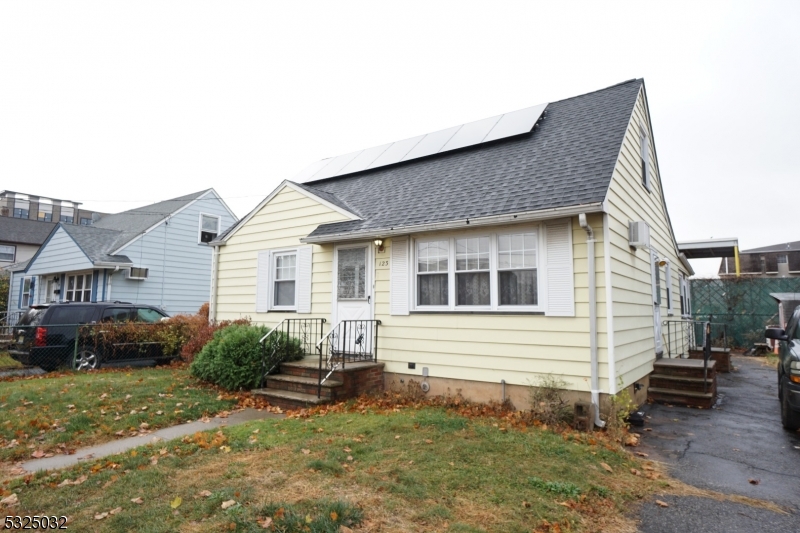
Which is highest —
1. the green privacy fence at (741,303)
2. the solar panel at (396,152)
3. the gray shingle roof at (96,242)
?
the solar panel at (396,152)

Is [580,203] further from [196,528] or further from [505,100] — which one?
[505,100]

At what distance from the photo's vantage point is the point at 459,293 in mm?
7418

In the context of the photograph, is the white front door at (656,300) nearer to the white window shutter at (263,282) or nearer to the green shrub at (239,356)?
the green shrub at (239,356)

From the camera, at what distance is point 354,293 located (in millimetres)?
8672

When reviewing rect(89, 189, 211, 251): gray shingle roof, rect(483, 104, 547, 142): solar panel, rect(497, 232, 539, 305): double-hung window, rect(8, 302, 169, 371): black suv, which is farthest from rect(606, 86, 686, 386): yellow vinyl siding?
rect(89, 189, 211, 251): gray shingle roof

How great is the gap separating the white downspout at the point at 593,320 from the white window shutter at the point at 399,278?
310cm

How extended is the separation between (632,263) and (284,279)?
22.9 ft

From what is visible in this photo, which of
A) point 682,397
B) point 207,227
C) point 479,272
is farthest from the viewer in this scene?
point 207,227

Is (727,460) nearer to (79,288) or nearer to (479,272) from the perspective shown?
(479,272)

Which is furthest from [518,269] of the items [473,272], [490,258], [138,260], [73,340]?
[138,260]

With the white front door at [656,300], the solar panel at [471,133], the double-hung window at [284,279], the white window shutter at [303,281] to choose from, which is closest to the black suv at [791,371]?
the white front door at [656,300]

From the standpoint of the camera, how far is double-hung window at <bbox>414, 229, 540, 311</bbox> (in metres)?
6.79

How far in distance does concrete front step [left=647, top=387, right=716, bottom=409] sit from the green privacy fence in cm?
1077

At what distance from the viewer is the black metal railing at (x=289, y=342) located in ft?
26.8
